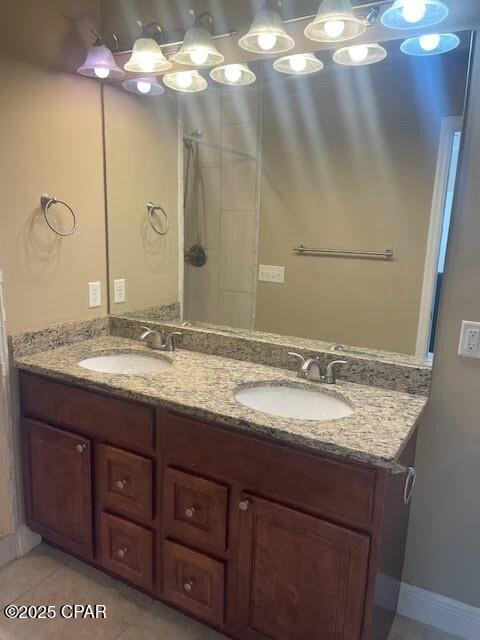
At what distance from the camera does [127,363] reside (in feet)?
6.87

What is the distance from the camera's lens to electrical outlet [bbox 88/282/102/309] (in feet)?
7.15

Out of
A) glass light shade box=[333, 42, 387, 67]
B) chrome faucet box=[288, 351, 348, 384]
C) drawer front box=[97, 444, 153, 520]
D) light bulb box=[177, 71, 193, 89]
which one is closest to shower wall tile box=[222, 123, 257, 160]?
light bulb box=[177, 71, 193, 89]

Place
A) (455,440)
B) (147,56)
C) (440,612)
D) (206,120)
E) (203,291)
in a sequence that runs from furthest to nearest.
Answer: (203,291)
(206,120)
(147,56)
(440,612)
(455,440)

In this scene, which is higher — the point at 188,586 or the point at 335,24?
the point at 335,24

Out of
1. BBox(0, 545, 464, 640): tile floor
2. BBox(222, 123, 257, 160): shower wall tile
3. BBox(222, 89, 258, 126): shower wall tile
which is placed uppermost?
BBox(222, 89, 258, 126): shower wall tile

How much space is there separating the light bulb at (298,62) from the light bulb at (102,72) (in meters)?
0.77

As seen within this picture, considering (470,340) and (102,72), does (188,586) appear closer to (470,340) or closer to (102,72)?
(470,340)

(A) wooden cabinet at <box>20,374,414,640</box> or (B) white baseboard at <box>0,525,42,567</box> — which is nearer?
(A) wooden cabinet at <box>20,374,414,640</box>

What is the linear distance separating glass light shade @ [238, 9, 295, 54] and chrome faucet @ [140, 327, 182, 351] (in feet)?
3.89

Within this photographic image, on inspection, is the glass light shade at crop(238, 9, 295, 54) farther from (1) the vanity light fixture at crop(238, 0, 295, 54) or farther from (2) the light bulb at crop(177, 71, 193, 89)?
(2) the light bulb at crop(177, 71, 193, 89)

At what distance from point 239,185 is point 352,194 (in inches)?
20.0

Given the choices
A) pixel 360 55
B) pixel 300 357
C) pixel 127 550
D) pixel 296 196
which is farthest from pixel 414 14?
pixel 127 550

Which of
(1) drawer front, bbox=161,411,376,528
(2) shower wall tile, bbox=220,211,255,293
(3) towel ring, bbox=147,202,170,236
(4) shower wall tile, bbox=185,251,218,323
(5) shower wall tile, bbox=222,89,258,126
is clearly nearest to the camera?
(1) drawer front, bbox=161,411,376,528

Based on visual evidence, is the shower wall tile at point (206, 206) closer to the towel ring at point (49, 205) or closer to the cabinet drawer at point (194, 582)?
the towel ring at point (49, 205)
